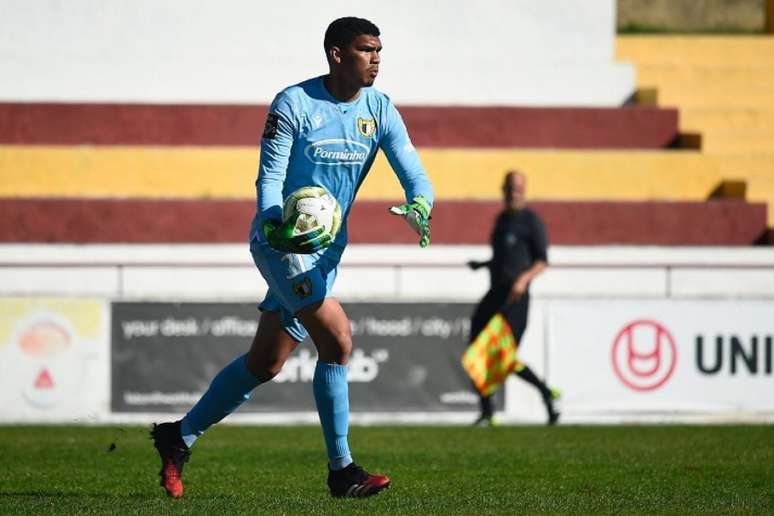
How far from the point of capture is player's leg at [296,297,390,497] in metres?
6.65

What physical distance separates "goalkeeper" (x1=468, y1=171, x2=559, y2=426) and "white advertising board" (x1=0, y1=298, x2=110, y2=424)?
3.19 meters

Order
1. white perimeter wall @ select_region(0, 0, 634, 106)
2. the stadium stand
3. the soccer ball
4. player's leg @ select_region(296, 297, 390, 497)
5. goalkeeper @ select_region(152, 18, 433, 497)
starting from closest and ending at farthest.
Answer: the soccer ball, goalkeeper @ select_region(152, 18, 433, 497), player's leg @ select_region(296, 297, 390, 497), the stadium stand, white perimeter wall @ select_region(0, 0, 634, 106)

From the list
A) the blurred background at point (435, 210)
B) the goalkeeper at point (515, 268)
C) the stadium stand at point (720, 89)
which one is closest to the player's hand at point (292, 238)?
the goalkeeper at point (515, 268)

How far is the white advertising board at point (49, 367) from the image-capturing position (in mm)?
13289

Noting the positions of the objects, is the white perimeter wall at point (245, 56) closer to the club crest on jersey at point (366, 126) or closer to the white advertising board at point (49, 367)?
the white advertising board at point (49, 367)

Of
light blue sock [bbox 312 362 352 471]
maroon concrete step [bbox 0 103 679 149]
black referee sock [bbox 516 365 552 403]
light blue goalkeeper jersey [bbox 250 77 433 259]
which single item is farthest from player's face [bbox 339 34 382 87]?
maroon concrete step [bbox 0 103 679 149]

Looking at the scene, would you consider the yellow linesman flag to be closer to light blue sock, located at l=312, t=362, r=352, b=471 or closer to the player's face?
light blue sock, located at l=312, t=362, r=352, b=471

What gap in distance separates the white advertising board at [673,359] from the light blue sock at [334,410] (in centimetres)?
725

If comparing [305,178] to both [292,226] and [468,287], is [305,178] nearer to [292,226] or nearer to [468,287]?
[292,226]

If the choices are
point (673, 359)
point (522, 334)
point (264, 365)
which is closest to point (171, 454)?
point (264, 365)

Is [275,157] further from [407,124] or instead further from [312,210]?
[407,124]

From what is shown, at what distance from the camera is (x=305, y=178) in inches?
264

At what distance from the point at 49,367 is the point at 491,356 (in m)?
3.67

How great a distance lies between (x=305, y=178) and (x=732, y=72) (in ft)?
48.7
